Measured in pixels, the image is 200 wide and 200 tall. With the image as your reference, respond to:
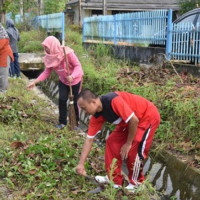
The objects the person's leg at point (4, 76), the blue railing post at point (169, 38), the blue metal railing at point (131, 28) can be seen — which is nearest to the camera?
the person's leg at point (4, 76)

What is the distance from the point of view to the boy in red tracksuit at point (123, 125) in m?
3.33

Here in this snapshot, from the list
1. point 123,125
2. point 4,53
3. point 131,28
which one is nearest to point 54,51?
point 4,53

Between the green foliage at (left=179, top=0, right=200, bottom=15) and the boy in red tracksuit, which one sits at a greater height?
the green foliage at (left=179, top=0, right=200, bottom=15)

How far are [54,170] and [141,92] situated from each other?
104 inches

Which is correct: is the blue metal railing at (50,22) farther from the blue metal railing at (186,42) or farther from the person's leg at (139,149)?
the person's leg at (139,149)

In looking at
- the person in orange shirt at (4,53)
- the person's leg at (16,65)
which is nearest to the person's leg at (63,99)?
the person in orange shirt at (4,53)

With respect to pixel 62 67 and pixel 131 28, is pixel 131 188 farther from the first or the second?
pixel 131 28

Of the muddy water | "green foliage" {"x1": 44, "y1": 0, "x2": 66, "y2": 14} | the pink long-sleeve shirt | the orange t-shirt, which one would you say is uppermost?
"green foliage" {"x1": 44, "y1": 0, "x2": 66, "y2": 14}

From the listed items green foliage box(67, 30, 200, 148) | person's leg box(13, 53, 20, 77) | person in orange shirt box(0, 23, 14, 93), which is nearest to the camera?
green foliage box(67, 30, 200, 148)

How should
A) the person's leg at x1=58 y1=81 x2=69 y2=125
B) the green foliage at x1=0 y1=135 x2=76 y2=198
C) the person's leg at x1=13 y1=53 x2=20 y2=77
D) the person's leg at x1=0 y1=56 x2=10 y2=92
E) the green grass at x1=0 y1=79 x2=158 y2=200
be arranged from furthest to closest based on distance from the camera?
1. the person's leg at x1=13 y1=53 x2=20 y2=77
2. the person's leg at x1=0 y1=56 x2=10 y2=92
3. the person's leg at x1=58 y1=81 x2=69 y2=125
4. the green foliage at x1=0 y1=135 x2=76 y2=198
5. the green grass at x1=0 y1=79 x2=158 y2=200

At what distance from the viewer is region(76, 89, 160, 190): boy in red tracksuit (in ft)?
10.9

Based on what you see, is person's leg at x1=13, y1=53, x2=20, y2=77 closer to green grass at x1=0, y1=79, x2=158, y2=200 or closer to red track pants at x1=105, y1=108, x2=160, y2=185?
green grass at x1=0, y1=79, x2=158, y2=200

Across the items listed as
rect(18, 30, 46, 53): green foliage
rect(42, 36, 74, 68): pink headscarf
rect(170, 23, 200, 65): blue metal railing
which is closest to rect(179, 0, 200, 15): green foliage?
rect(18, 30, 46, 53): green foliage

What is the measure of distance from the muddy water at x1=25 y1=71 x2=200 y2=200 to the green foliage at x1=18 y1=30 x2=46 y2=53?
1106 cm
